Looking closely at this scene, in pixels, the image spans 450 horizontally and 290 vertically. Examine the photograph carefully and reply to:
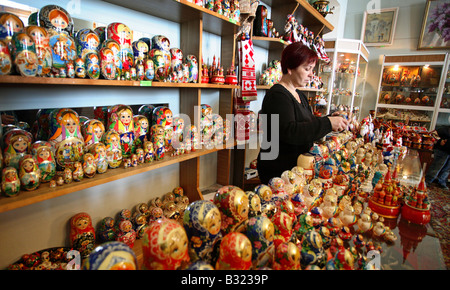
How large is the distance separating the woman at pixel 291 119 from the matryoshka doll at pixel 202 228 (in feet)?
3.28

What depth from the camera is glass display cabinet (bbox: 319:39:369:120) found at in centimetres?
455

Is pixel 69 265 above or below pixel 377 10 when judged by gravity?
below

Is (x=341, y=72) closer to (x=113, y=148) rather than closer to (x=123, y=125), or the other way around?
(x=123, y=125)

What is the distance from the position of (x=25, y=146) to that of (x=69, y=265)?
2.07 feet

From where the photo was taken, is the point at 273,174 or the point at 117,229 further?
the point at 273,174

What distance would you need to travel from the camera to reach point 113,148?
53.1 inches

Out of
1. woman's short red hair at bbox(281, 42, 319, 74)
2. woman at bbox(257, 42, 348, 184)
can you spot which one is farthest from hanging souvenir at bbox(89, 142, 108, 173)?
woman's short red hair at bbox(281, 42, 319, 74)

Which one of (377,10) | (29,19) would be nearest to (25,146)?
(29,19)

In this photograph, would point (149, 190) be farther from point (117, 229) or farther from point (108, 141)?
point (108, 141)

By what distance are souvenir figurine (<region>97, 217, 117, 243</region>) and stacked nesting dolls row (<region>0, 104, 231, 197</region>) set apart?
441 millimetres

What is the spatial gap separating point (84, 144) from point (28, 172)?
0.97 feet

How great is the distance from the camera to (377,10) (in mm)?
6109

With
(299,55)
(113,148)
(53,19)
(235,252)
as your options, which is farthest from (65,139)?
(299,55)
